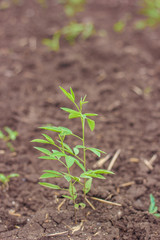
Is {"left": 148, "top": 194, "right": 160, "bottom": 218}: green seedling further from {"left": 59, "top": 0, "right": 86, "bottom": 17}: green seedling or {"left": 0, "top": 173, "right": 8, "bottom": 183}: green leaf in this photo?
{"left": 59, "top": 0, "right": 86, "bottom": 17}: green seedling

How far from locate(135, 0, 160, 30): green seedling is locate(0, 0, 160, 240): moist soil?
0.12 m

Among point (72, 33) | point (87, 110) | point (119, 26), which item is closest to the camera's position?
point (87, 110)

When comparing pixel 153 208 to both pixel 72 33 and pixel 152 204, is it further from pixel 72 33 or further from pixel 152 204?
pixel 72 33

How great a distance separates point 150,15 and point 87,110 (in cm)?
200

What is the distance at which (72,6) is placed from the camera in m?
4.63

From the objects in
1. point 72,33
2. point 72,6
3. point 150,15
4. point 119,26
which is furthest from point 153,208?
point 72,6

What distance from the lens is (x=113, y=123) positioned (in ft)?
9.25

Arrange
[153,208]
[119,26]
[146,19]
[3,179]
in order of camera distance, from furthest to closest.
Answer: [146,19], [119,26], [3,179], [153,208]

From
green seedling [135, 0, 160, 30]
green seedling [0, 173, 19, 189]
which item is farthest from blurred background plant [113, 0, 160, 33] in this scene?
green seedling [0, 173, 19, 189]

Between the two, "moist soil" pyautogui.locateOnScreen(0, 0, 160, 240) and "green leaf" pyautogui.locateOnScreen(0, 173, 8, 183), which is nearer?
"moist soil" pyautogui.locateOnScreen(0, 0, 160, 240)

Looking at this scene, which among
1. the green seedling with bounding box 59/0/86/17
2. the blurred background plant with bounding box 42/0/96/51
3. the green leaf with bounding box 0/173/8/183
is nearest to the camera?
the green leaf with bounding box 0/173/8/183

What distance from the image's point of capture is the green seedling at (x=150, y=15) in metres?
4.18

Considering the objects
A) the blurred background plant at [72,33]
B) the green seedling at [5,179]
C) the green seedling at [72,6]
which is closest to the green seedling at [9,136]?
the green seedling at [5,179]

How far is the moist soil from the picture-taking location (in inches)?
72.3
